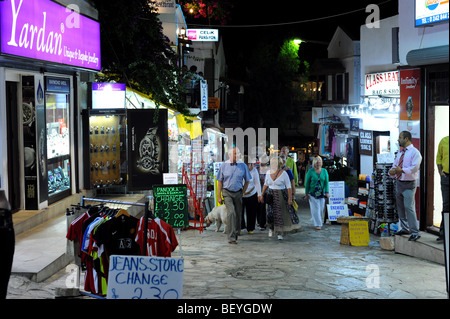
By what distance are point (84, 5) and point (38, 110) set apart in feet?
13.1

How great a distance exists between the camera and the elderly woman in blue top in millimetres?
13055

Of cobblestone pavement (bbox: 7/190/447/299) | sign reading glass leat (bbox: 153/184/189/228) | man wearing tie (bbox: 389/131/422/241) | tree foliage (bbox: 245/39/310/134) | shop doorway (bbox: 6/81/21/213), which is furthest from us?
tree foliage (bbox: 245/39/310/134)

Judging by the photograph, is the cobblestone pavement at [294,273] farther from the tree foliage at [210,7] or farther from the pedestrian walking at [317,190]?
the tree foliage at [210,7]

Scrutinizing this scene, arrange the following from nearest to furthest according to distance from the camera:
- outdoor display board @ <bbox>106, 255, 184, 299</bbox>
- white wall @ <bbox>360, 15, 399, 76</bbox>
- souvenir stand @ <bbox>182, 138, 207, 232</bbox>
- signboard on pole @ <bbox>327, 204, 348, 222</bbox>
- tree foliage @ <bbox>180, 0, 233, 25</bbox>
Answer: outdoor display board @ <bbox>106, 255, 184, 299</bbox> < souvenir stand @ <bbox>182, 138, 207, 232</bbox> < signboard on pole @ <bbox>327, 204, 348, 222</bbox> < white wall @ <bbox>360, 15, 399, 76</bbox> < tree foliage @ <bbox>180, 0, 233, 25</bbox>

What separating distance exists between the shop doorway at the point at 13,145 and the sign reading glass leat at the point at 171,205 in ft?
9.35

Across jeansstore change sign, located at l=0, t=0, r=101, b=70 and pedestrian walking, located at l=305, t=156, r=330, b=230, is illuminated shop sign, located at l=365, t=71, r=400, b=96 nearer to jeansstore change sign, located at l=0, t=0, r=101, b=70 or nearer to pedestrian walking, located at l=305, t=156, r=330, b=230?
pedestrian walking, located at l=305, t=156, r=330, b=230

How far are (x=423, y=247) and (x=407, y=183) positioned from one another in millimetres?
1383

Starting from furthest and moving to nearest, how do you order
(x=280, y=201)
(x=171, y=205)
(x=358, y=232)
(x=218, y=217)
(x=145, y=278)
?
(x=218, y=217) → (x=280, y=201) → (x=358, y=232) → (x=171, y=205) → (x=145, y=278)

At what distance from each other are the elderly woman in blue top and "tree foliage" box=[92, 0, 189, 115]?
4358 millimetres

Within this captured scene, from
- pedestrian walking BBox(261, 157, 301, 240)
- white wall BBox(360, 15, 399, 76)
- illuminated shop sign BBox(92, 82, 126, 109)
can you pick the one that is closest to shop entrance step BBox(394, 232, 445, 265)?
pedestrian walking BBox(261, 157, 301, 240)

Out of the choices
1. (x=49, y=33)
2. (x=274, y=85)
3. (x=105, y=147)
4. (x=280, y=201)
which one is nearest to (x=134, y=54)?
(x=105, y=147)

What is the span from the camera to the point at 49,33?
12297 mm

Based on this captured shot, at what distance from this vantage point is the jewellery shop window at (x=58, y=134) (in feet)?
44.4

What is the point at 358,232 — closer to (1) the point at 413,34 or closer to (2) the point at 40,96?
(1) the point at 413,34
